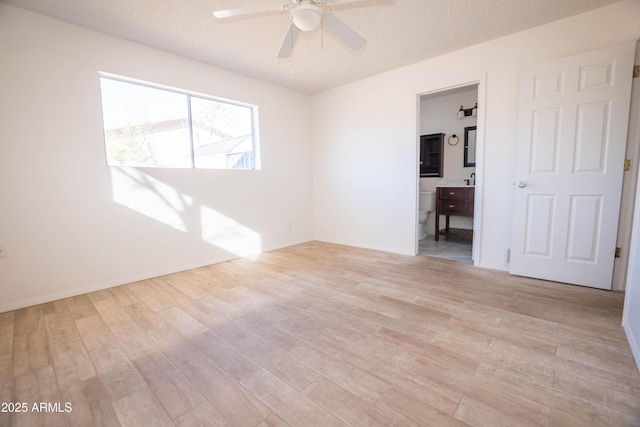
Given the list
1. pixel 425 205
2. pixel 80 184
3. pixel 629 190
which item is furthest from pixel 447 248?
pixel 80 184

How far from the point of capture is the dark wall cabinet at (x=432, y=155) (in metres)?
4.84

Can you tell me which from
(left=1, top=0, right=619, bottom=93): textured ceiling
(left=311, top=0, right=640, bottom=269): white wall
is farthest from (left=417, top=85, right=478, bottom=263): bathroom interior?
(left=1, top=0, right=619, bottom=93): textured ceiling

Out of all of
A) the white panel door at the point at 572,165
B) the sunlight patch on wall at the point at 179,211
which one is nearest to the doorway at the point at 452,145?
the white panel door at the point at 572,165

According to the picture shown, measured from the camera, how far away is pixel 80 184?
2586 millimetres

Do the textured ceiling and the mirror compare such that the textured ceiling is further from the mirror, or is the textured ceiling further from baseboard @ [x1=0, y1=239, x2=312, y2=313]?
baseboard @ [x1=0, y1=239, x2=312, y2=313]

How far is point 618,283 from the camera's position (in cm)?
246

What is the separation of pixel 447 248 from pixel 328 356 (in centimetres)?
316

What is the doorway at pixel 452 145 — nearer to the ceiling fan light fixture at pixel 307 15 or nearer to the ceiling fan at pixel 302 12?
the ceiling fan at pixel 302 12

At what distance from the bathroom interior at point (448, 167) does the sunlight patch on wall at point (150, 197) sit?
3441mm

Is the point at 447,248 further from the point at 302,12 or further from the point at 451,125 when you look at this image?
the point at 302,12

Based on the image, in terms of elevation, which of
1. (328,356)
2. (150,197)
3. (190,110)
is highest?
(190,110)

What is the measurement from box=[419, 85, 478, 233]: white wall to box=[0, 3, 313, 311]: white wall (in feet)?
11.1

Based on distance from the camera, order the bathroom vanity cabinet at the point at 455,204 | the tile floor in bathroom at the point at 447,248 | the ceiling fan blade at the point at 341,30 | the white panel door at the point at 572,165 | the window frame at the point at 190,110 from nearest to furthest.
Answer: the ceiling fan blade at the point at 341,30
the white panel door at the point at 572,165
the window frame at the point at 190,110
the tile floor in bathroom at the point at 447,248
the bathroom vanity cabinet at the point at 455,204

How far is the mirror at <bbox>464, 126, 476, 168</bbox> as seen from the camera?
4519 millimetres
